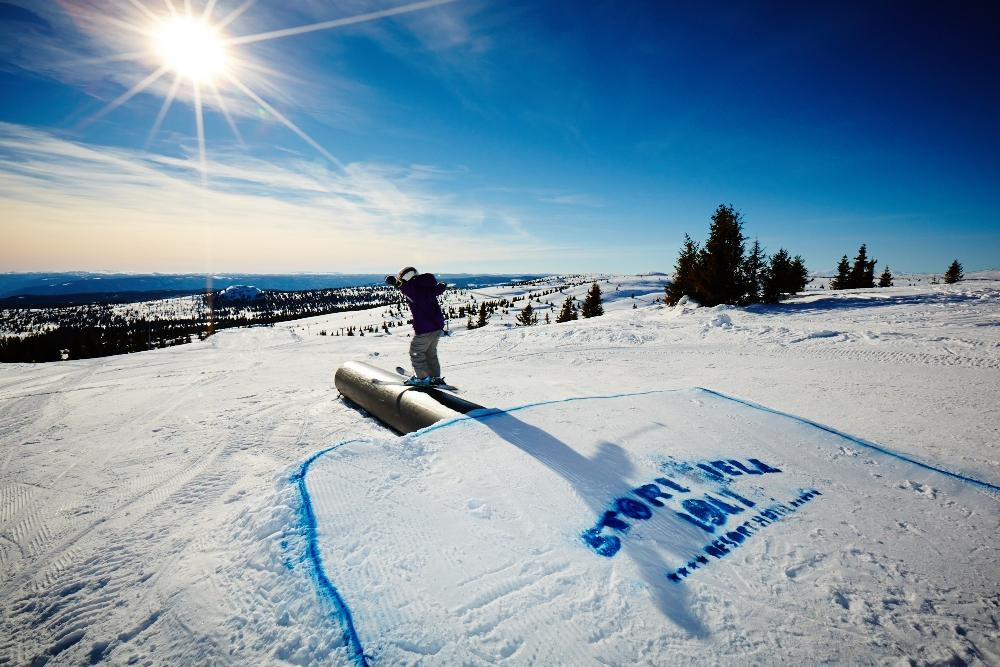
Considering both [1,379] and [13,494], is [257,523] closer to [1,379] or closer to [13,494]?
[13,494]

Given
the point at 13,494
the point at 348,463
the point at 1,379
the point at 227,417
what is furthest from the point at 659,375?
the point at 1,379

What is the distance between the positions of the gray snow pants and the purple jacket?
0.51 ft

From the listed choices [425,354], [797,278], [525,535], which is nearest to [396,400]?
[425,354]

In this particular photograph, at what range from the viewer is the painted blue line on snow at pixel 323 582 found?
1.69 meters

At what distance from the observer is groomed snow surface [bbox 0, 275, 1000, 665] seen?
1837mm

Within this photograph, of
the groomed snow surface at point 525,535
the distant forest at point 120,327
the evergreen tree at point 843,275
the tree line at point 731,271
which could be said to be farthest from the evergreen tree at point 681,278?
the distant forest at point 120,327

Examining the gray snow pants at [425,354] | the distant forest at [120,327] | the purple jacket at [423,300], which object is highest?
the purple jacket at [423,300]

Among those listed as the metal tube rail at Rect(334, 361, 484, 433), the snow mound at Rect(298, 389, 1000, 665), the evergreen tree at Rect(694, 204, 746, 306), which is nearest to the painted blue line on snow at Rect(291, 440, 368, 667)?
the snow mound at Rect(298, 389, 1000, 665)

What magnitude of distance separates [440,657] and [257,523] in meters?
1.55

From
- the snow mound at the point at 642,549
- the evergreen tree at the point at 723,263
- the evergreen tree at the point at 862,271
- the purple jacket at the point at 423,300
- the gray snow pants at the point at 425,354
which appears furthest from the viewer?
the evergreen tree at the point at 862,271

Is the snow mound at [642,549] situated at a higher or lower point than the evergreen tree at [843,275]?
lower

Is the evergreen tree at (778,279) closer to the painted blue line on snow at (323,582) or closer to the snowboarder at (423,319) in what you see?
the snowboarder at (423,319)

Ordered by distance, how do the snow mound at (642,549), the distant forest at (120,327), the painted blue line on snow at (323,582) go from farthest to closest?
the distant forest at (120,327), the snow mound at (642,549), the painted blue line on snow at (323,582)

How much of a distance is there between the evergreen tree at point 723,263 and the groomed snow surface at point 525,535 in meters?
10.7
